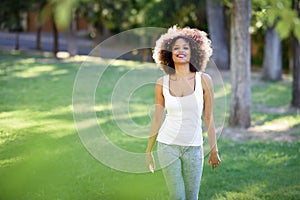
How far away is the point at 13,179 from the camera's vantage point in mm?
5621

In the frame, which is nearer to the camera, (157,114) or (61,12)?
(61,12)

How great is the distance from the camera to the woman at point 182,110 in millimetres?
3828

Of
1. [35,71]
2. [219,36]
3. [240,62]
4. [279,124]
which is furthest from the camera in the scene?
[219,36]

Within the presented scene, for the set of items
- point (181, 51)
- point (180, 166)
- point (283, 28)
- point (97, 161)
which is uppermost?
point (283, 28)

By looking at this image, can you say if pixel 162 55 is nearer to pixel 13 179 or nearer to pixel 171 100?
pixel 171 100

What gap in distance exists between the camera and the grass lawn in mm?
5504

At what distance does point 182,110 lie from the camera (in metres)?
3.83

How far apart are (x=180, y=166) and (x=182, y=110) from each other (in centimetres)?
39

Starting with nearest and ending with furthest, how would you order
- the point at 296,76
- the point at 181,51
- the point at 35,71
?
the point at 181,51 < the point at 296,76 < the point at 35,71

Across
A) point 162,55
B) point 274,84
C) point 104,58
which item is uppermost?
point 162,55

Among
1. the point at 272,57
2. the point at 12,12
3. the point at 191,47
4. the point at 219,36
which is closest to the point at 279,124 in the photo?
the point at 191,47

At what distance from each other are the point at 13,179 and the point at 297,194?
288cm

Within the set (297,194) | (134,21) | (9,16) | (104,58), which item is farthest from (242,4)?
(134,21)

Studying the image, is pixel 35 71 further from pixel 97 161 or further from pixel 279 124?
pixel 97 161
